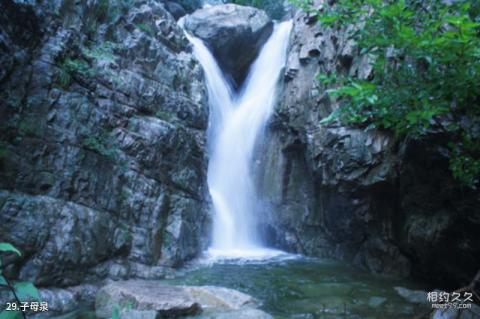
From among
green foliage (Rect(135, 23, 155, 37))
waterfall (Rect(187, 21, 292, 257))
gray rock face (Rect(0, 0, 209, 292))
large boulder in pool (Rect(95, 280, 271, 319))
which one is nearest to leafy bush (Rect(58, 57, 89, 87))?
gray rock face (Rect(0, 0, 209, 292))

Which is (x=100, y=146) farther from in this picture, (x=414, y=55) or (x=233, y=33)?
(x=233, y=33)

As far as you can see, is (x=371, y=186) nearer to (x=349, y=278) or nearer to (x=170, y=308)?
(x=349, y=278)

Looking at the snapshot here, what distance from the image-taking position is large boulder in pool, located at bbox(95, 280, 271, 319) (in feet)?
15.9

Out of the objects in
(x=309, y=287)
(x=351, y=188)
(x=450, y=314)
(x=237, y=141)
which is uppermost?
(x=237, y=141)

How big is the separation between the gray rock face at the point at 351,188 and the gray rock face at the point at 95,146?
3286mm

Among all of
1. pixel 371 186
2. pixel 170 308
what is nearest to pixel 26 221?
pixel 170 308

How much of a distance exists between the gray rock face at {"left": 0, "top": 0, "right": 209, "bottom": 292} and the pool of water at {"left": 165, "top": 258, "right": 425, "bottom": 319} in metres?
1.08

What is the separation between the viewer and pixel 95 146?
269 inches

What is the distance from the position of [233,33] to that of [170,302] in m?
13.3

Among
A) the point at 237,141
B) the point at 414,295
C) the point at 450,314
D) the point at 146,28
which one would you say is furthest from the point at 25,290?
the point at 237,141

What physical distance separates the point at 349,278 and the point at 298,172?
4.34m

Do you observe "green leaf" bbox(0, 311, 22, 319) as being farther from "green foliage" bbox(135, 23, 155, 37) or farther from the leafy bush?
"green foliage" bbox(135, 23, 155, 37)

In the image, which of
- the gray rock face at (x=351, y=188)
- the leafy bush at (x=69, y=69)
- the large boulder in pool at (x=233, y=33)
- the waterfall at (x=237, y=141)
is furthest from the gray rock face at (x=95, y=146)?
the large boulder in pool at (x=233, y=33)

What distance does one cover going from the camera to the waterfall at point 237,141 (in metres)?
11.7
